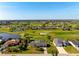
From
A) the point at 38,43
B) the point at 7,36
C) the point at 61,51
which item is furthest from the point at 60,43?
the point at 7,36

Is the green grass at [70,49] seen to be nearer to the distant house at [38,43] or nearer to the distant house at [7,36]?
the distant house at [38,43]

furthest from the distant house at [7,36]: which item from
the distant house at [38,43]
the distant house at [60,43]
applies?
the distant house at [60,43]

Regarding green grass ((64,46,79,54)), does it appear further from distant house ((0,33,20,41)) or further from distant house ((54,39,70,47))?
distant house ((0,33,20,41))

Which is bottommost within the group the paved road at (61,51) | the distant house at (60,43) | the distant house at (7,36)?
the paved road at (61,51)

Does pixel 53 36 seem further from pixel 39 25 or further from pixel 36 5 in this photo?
pixel 36 5

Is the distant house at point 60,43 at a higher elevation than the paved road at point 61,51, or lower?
higher

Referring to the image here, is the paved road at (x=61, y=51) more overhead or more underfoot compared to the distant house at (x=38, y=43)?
more underfoot

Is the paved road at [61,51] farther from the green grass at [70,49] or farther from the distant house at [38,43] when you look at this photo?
the distant house at [38,43]

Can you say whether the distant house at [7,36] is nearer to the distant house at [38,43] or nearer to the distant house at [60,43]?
the distant house at [38,43]

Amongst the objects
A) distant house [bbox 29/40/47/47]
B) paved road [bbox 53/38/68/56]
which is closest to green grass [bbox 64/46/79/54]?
paved road [bbox 53/38/68/56]

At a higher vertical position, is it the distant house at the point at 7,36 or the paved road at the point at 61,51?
the distant house at the point at 7,36

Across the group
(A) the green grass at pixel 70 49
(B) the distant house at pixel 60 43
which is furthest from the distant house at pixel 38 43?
(A) the green grass at pixel 70 49

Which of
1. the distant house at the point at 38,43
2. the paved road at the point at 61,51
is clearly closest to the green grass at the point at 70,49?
the paved road at the point at 61,51
